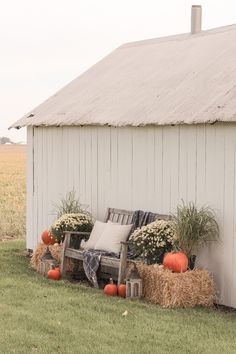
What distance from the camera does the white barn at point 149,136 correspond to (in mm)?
10922

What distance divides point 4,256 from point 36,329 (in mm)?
5955

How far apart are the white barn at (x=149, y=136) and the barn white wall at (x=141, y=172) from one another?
0.02 m

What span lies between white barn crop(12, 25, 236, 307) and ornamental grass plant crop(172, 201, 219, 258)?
0.14m

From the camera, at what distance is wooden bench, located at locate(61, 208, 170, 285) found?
37.3 ft

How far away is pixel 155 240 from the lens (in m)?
11.1

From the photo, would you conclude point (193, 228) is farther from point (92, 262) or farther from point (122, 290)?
point (92, 262)

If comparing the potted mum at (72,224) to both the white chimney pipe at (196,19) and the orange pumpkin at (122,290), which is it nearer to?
the orange pumpkin at (122,290)

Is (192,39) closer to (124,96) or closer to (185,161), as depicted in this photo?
(124,96)

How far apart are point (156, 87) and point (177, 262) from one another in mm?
Answer: 3663

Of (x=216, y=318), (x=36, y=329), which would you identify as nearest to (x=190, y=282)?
(x=216, y=318)

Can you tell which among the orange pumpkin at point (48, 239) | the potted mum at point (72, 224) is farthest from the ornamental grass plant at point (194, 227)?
the orange pumpkin at point (48, 239)

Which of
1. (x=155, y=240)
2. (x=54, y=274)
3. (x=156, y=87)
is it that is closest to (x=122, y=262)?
(x=155, y=240)

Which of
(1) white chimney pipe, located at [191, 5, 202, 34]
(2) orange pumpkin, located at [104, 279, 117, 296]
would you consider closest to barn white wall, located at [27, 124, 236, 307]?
(2) orange pumpkin, located at [104, 279, 117, 296]

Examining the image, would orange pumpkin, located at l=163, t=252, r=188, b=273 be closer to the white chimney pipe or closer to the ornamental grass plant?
the ornamental grass plant
